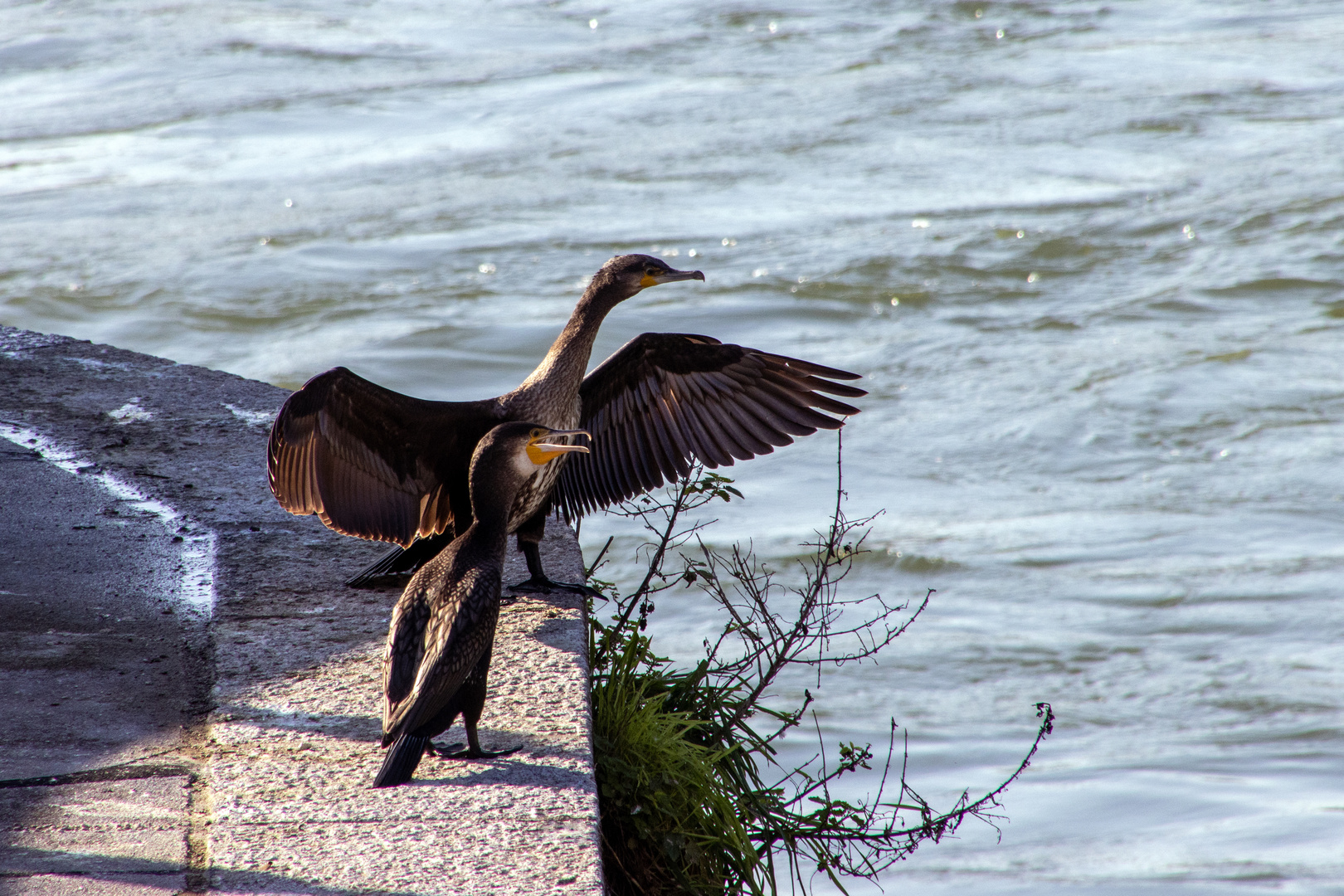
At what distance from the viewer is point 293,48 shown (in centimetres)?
1723

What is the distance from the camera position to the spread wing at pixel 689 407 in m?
4.26

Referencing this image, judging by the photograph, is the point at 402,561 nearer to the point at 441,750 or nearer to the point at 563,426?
the point at 563,426

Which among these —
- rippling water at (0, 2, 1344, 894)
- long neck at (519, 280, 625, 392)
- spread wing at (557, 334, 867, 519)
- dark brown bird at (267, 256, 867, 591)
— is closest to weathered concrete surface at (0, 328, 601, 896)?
dark brown bird at (267, 256, 867, 591)

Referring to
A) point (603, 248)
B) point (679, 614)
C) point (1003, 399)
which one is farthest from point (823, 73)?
point (679, 614)

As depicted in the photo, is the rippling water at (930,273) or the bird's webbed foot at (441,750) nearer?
the bird's webbed foot at (441,750)

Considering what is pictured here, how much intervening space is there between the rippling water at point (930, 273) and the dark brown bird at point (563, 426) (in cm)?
206

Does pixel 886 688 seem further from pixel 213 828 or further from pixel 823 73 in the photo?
pixel 823 73

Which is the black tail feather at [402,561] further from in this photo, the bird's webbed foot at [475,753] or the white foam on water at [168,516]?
the bird's webbed foot at [475,753]

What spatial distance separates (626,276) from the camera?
Result: 166 inches

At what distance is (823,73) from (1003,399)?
7431mm

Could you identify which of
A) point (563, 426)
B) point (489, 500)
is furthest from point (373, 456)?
point (489, 500)

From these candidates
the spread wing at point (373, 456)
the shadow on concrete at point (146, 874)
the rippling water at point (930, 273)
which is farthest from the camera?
the rippling water at point (930, 273)

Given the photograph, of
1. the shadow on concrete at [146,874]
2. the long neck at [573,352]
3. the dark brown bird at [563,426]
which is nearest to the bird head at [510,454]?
the dark brown bird at [563,426]

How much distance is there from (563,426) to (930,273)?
26.4ft
